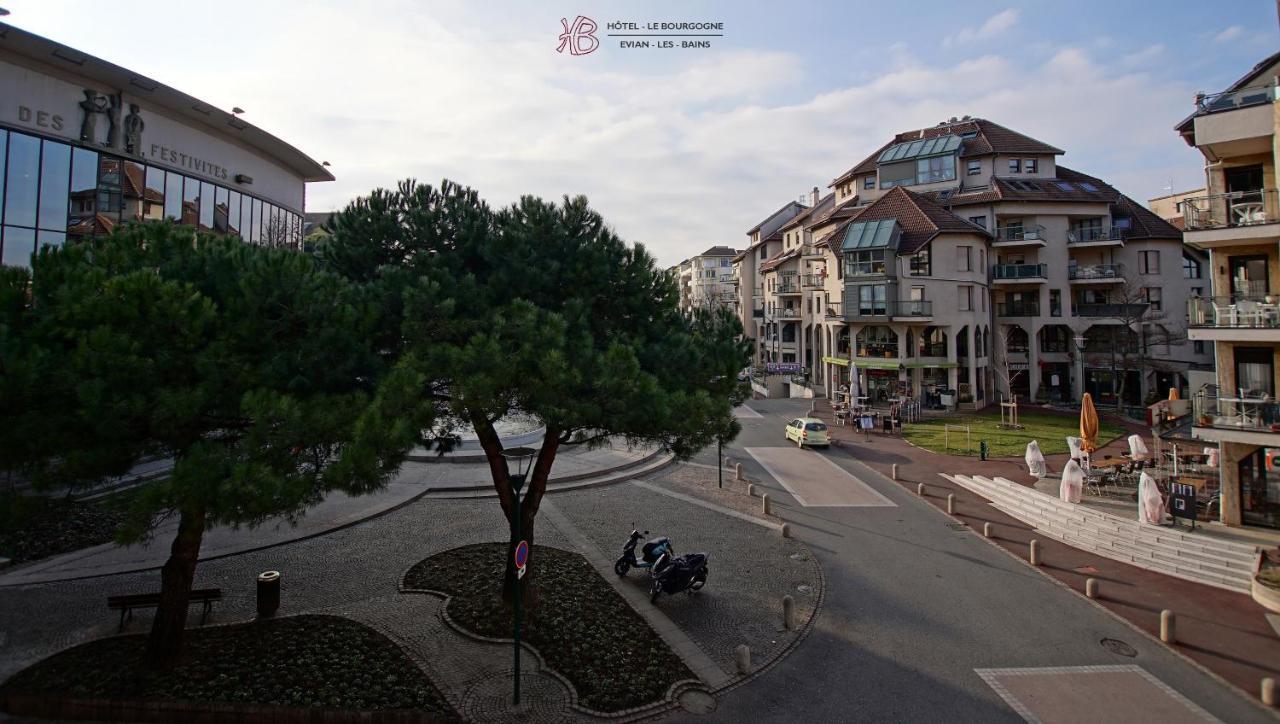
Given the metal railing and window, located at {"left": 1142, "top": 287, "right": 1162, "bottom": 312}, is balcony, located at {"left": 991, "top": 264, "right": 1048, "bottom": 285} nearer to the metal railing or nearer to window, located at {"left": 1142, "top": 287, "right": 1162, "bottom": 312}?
window, located at {"left": 1142, "top": 287, "right": 1162, "bottom": 312}

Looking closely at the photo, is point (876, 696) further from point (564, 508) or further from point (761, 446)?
point (761, 446)

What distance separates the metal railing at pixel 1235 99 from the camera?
51.6 feet

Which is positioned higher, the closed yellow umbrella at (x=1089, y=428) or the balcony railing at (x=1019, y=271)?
the balcony railing at (x=1019, y=271)

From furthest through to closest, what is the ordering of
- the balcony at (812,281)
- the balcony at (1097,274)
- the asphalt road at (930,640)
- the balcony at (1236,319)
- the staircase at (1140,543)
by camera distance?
the balcony at (812,281) < the balcony at (1097,274) < the balcony at (1236,319) < the staircase at (1140,543) < the asphalt road at (930,640)

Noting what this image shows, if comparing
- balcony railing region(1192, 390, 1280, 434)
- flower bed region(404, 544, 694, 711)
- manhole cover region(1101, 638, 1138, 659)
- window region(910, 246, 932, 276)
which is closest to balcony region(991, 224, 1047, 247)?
window region(910, 246, 932, 276)

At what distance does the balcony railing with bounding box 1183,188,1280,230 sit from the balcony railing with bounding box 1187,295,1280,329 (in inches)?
78.0

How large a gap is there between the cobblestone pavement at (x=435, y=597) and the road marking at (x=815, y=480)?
14.2 ft

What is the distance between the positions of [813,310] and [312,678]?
1891 inches

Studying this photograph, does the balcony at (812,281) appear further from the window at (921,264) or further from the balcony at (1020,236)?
the balcony at (1020,236)

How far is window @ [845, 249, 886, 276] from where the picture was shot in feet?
129

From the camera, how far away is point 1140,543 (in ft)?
50.2

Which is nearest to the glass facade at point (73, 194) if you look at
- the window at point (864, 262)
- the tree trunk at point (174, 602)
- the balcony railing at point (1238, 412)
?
the tree trunk at point (174, 602)

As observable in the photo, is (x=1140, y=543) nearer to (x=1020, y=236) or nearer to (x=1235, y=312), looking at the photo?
(x=1235, y=312)

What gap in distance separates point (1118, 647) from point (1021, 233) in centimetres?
3805
